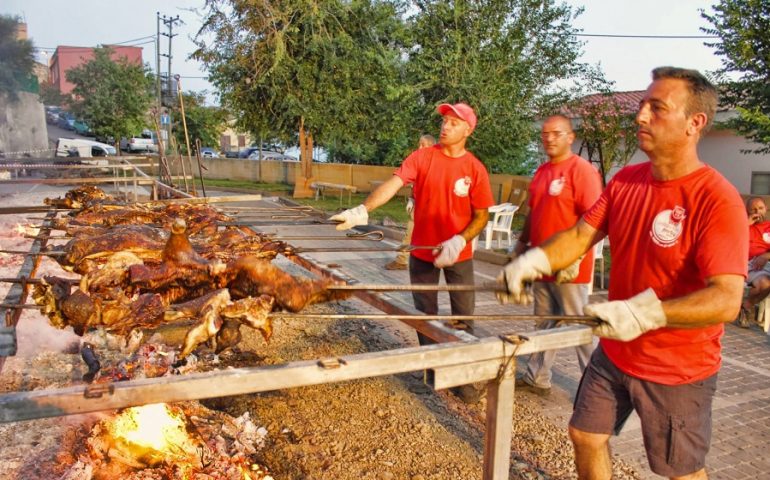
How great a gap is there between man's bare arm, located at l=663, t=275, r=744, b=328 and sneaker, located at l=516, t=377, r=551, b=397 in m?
2.50

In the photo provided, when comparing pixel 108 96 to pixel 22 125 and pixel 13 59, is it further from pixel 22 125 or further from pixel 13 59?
pixel 22 125

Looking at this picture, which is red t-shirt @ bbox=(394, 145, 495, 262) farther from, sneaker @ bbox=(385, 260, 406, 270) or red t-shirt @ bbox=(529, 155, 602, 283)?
sneaker @ bbox=(385, 260, 406, 270)

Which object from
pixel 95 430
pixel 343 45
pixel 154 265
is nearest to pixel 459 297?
pixel 154 265

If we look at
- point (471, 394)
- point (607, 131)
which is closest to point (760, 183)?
point (607, 131)

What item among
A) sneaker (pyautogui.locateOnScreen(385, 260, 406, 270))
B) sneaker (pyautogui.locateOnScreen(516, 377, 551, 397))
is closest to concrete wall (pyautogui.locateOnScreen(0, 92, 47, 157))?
sneaker (pyautogui.locateOnScreen(385, 260, 406, 270))

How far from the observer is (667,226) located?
7.64ft

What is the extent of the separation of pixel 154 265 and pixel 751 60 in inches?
446

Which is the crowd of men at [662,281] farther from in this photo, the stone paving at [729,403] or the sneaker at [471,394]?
the sneaker at [471,394]

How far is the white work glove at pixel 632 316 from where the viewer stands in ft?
7.02

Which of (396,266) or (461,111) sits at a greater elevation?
(461,111)

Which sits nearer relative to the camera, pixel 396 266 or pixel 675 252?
pixel 675 252

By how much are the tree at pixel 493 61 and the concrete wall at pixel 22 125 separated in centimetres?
1690

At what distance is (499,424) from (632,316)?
0.68 metres

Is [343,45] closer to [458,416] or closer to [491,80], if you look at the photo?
[491,80]
